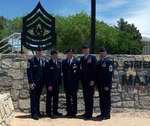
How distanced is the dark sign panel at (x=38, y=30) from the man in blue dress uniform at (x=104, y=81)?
6.58ft

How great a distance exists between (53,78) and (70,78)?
46 centimetres

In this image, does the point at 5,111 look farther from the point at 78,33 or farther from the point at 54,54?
the point at 78,33

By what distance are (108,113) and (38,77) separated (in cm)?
208

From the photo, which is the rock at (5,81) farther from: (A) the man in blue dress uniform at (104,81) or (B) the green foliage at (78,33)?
(B) the green foliage at (78,33)

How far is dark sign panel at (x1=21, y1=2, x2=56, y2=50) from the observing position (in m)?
13.2

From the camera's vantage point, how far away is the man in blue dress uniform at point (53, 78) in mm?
11852

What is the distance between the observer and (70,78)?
472 inches

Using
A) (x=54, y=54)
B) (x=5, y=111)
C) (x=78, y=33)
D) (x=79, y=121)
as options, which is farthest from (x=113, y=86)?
(x=78, y=33)

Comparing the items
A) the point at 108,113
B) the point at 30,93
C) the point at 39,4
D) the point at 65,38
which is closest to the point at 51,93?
the point at 30,93

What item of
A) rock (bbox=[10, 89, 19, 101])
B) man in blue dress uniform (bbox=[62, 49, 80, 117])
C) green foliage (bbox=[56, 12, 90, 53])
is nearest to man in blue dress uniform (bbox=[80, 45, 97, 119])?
man in blue dress uniform (bbox=[62, 49, 80, 117])

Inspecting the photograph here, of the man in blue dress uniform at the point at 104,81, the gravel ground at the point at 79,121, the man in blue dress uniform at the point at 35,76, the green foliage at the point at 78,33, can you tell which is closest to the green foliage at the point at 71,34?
the green foliage at the point at 78,33

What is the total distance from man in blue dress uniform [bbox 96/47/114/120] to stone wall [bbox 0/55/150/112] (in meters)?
1.06

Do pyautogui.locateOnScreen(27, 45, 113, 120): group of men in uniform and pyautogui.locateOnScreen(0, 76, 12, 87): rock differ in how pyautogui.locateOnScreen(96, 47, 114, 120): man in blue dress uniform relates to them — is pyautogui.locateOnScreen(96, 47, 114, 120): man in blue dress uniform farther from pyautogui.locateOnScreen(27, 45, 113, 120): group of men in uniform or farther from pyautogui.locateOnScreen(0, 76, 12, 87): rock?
pyautogui.locateOnScreen(0, 76, 12, 87): rock

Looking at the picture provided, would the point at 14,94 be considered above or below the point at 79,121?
above
